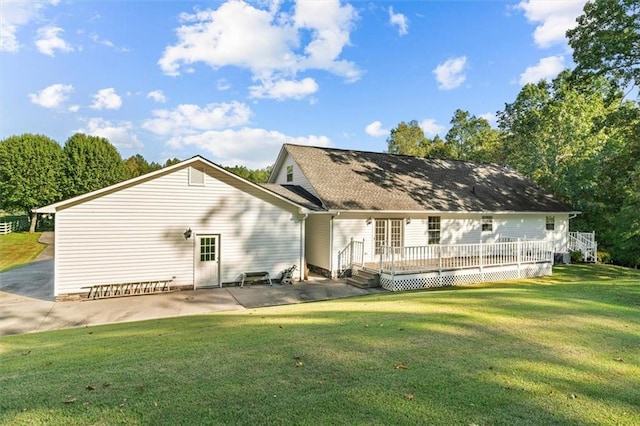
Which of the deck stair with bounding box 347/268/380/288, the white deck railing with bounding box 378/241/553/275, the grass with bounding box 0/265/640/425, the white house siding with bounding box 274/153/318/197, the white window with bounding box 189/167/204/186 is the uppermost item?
the white house siding with bounding box 274/153/318/197

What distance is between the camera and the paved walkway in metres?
8.85

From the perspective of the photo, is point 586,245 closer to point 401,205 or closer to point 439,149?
point 401,205

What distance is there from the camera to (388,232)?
15.7m

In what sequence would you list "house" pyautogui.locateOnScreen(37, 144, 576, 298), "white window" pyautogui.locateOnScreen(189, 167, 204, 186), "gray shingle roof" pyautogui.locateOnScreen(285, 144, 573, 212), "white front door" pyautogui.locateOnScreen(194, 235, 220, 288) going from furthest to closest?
1. "gray shingle roof" pyautogui.locateOnScreen(285, 144, 573, 212)
2. "white front door" pyautogui.locateOnScreen(194, 235, 220, 288)
3. "white window" pyautogui.locateOnScreen(189, 167, 204, 186)
4. "house" pyautogui.locateOnScreen(37, 144, 576, 298)

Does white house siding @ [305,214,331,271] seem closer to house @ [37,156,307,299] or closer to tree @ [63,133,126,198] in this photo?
Result: house @ [37,156,307,299]

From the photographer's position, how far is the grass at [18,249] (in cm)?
1967

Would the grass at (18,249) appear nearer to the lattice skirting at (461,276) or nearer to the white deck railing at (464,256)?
the lattice skirting at (461,276)

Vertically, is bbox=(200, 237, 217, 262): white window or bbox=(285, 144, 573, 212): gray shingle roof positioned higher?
bbox=(285, 144, 573, 212): gray shingle roof

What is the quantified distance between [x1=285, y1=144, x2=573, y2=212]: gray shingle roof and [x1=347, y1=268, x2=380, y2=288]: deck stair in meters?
2.73

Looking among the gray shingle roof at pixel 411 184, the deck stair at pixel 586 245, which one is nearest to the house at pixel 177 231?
the gray shingle roof at pixel 411 184

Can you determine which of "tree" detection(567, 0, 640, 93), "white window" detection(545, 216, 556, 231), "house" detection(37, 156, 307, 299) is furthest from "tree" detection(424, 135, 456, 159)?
"house" detection(37, 156, 307, 299)

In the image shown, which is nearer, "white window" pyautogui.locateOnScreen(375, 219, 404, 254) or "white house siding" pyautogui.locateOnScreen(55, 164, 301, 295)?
"white house siding" pyautogui.locateOnScreen(55, 164, 301, 295)

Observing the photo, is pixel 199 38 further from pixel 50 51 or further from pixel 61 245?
pixel 61 245

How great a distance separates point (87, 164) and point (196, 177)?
3161cm
